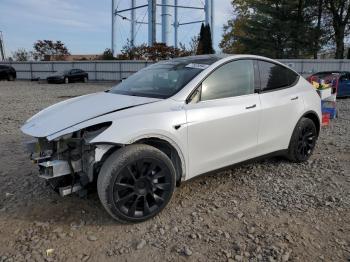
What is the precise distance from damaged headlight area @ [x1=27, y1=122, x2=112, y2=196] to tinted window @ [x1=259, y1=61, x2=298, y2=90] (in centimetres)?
230

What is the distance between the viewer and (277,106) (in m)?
4.58

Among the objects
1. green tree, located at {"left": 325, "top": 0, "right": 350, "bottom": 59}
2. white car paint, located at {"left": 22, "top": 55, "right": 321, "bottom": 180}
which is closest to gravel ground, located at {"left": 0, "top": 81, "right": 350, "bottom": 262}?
white car paint, located at {"left": 22, "top": 55, "right": 321, "bottom": 180}

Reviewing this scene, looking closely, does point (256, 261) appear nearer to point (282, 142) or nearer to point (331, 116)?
point (282, 142)

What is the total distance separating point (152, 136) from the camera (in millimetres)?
3398

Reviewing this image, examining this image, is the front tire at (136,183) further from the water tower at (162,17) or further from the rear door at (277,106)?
the water tower at (162,17)

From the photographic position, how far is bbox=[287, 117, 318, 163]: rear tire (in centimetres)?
498

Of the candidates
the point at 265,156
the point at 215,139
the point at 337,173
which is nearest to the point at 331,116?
the point at 337,173

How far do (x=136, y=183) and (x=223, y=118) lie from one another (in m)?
1.23

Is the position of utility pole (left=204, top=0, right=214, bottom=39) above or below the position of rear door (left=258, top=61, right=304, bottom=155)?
above

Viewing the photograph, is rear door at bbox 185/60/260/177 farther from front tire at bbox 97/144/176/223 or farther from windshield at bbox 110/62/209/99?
front tire at bbox 97/144/176/223

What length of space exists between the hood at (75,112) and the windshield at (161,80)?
8.1 inches

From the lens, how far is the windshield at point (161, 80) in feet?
12.8

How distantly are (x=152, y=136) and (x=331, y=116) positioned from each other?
7.49m

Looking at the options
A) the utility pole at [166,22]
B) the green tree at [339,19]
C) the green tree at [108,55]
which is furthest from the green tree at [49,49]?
the green tree at [339,19]
